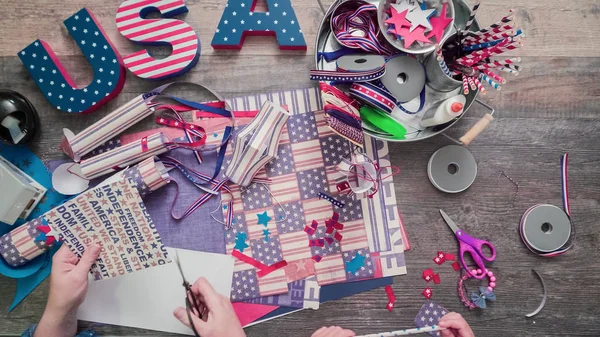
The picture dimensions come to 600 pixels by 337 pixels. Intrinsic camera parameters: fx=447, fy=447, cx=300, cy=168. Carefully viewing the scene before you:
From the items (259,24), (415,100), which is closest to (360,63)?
(415,100)

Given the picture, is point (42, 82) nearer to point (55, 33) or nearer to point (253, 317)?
point (55, 33)

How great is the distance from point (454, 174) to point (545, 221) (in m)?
0.25

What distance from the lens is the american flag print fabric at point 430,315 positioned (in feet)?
3.51

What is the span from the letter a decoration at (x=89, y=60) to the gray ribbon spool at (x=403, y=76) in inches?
24.7

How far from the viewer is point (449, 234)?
3.57 ft

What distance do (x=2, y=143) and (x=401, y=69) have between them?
0.96 m

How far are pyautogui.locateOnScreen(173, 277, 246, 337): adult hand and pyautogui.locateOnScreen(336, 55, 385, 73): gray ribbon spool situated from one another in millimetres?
561

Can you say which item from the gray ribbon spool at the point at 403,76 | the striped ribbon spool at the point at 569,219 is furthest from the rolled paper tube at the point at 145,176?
the striped ribbon spool at the point at 569,219

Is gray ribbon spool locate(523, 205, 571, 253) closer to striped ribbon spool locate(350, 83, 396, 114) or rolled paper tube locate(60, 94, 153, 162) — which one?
striped ribbon spool locate(350, 83, 396, 114)

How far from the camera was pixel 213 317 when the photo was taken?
36.9 inches

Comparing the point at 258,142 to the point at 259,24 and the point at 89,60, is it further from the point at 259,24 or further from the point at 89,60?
the point at 89,60

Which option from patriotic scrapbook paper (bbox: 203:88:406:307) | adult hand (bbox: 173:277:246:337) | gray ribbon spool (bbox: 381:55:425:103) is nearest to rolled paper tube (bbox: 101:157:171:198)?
patriotic scrapbook paper (bbox: 203:88:406:307)

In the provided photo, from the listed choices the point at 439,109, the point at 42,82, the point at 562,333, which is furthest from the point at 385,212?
the point at 42,82

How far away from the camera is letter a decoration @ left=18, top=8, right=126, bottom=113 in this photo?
105 centimetres
